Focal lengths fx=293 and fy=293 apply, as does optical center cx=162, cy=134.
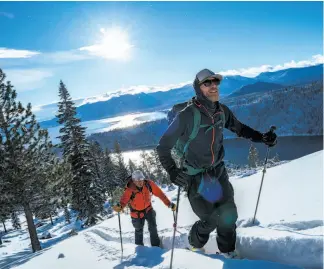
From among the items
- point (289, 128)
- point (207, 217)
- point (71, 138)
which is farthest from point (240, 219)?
point (289, 128)

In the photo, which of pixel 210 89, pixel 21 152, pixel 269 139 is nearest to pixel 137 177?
pixel 269 139

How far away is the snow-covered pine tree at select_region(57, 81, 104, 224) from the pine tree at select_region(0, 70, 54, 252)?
7.55 m

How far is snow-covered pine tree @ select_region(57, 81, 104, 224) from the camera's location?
26094 millimetres

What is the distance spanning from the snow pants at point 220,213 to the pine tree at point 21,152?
51.3 ft

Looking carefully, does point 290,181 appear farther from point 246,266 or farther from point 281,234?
point 246,266

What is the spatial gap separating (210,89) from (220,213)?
5.27 ft

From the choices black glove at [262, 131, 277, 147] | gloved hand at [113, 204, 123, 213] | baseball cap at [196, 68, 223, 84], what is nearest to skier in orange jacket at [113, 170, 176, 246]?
gloved hand at [113, 204, 123, 213]

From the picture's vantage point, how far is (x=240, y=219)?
6.22 meters

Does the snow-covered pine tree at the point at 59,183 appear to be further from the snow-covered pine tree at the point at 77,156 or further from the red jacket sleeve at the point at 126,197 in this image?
the red jacket sleeve at the point at 126,197

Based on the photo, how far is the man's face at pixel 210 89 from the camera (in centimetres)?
381

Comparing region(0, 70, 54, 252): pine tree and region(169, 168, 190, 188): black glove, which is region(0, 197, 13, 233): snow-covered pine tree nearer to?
region(0, 70, 54, 252): pine tree

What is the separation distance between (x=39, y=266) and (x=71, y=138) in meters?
20.8

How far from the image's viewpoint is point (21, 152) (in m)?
17.5

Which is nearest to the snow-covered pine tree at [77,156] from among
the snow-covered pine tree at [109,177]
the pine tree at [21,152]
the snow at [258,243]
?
the pine tree at [21,152]
